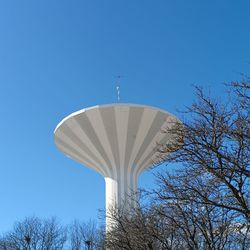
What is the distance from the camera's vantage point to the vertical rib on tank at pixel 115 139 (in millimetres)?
34531

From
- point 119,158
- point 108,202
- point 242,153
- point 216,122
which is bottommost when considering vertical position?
point 242,153

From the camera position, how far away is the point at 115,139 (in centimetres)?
3556

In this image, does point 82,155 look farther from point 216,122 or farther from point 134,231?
point 216,122

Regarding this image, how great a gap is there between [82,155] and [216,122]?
1061 inches

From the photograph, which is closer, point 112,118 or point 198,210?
point 198,210

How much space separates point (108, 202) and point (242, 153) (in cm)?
2648

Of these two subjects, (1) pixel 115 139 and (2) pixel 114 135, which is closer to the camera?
(2) pixel 114 135

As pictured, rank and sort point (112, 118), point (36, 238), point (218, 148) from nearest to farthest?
point (218, 148)
point (112, 118)
point (36, 238)

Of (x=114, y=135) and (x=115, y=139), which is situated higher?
(x=114, y=135)

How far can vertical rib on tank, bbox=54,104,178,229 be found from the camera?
3453 cm

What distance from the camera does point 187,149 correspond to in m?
11.3

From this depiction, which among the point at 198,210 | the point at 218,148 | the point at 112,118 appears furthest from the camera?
the point at 112,118

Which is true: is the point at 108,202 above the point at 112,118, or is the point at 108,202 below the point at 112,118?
below

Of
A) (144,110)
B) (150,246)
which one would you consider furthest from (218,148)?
(144,110)
